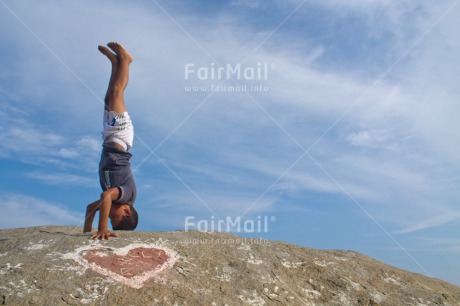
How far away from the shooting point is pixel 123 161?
7.95 m

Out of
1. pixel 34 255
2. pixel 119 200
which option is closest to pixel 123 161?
pixel 119 200

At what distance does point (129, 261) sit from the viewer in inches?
227

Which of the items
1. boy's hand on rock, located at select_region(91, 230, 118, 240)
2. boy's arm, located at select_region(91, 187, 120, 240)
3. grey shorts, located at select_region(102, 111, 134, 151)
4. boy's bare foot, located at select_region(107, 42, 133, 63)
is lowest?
boy's hand on rock, located at select_region(91, 230, 118, 240)

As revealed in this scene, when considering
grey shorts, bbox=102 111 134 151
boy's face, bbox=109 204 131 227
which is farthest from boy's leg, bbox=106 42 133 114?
boy's face, bbox=109 204 131 227

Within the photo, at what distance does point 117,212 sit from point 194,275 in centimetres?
242

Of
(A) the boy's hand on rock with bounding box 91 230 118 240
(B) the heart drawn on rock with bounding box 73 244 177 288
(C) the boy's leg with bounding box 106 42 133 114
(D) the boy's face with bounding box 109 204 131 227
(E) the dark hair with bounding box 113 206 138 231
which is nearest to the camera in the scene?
(B) the heart drawn on rock with bounding box 73 244 177 288

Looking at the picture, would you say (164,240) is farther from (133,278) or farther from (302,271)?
(302,271)

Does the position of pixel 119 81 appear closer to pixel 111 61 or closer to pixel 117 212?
pixel 111 61

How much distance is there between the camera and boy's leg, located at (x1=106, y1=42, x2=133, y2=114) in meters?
8.13

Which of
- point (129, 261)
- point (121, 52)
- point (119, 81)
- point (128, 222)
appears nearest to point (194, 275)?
point (129, 261)

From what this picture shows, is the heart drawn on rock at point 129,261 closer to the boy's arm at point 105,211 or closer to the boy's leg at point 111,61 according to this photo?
the boy's arm at point 105,211

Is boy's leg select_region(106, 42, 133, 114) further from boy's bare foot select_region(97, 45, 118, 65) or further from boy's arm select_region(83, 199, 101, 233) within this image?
boy's arm select_region(83, 199, 101, 233)

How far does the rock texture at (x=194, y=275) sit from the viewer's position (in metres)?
5.15

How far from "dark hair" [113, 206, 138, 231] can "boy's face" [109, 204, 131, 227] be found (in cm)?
7
